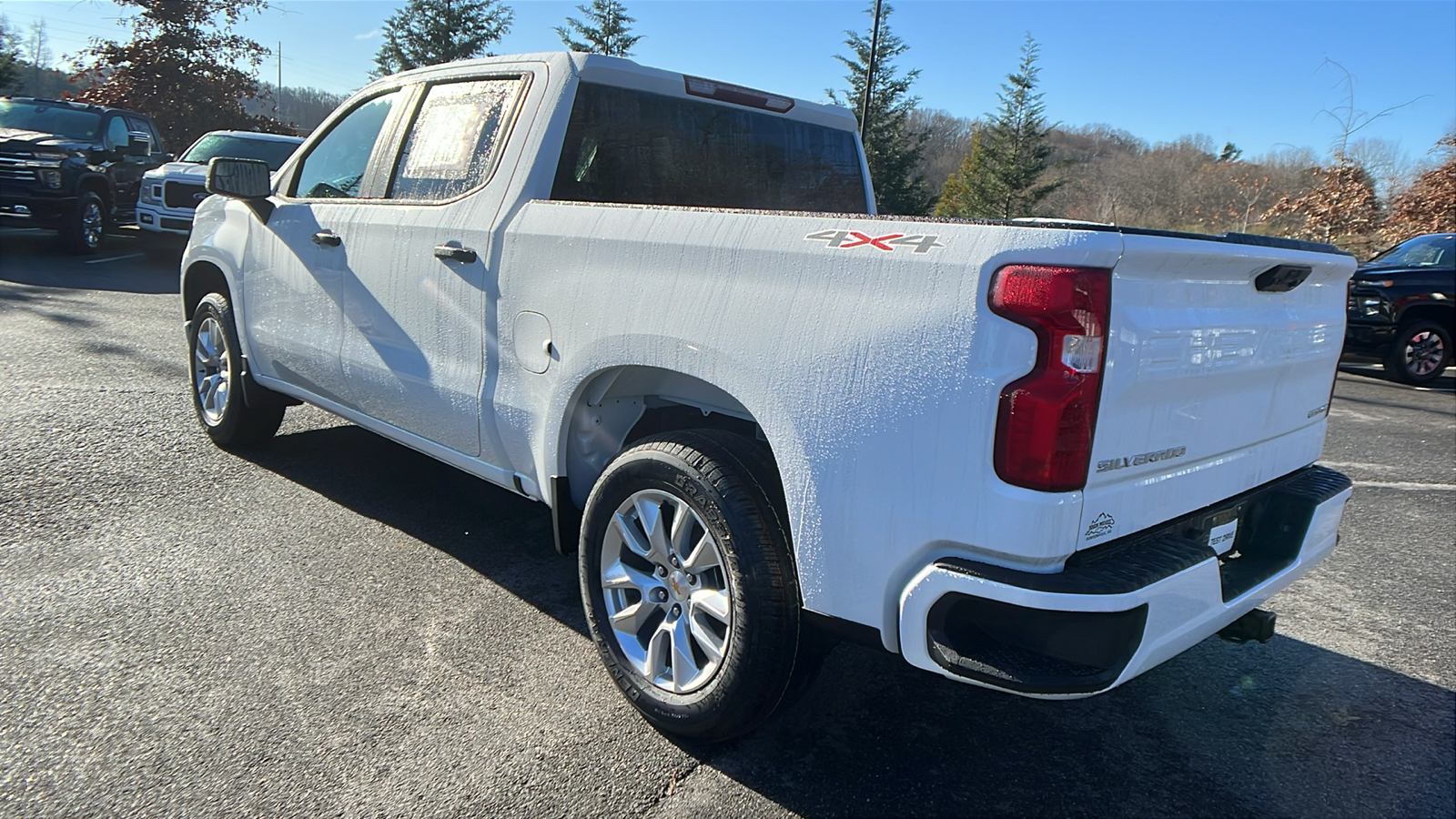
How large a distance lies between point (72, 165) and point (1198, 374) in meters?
15.4

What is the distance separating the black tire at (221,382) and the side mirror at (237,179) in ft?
2.71

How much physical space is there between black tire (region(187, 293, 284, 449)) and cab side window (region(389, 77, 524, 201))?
1.73 metres

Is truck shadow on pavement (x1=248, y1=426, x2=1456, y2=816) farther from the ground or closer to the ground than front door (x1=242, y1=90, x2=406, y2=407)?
closer to the ground

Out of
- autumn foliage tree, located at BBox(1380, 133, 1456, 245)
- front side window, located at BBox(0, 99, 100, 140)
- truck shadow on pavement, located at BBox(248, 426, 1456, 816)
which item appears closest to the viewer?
truck shadow on pavement, located at BBox(248, 426, 1456, 816)

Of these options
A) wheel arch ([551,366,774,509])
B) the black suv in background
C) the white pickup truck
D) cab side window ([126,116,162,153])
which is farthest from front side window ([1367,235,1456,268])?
cab side window ([126,116,162,153])

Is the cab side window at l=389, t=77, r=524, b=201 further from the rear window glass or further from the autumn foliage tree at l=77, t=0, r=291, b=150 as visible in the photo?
the autumn foliage tree at l=77, t=0, r=291, b=150

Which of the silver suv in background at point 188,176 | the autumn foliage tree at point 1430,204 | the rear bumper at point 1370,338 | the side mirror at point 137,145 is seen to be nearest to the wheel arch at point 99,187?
the silver suv in background at point 188,176

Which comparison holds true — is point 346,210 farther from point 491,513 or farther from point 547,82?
point 491,513

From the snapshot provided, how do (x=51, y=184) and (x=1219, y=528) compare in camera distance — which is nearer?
(x=1219, y=528)

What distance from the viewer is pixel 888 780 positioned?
8.48 ft

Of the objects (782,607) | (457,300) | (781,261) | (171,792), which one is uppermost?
(781,261)

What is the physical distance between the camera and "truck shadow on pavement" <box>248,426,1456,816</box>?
254 cm

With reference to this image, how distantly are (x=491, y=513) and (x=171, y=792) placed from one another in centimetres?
223

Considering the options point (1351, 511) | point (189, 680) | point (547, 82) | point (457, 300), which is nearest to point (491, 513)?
point (457, 300)
